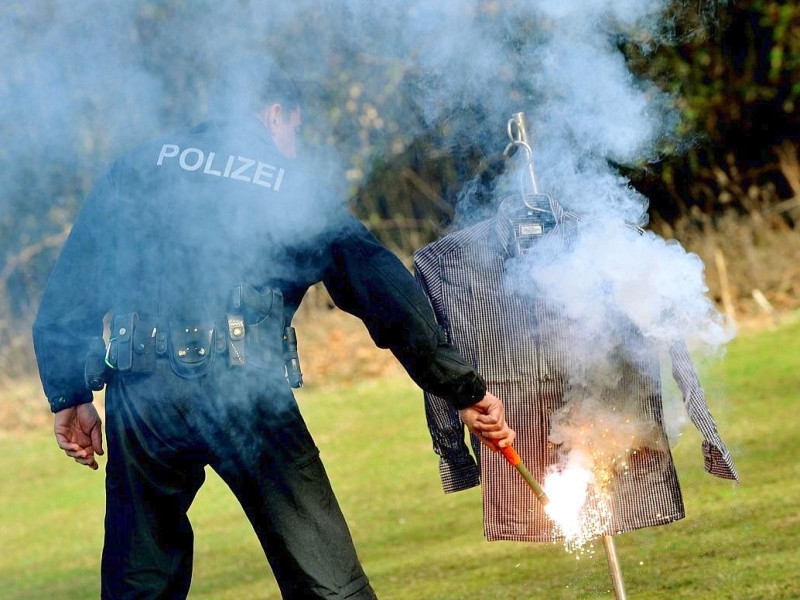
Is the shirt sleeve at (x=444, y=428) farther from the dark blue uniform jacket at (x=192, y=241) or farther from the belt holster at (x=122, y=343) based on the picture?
the belt holster at (x=122, y=343)

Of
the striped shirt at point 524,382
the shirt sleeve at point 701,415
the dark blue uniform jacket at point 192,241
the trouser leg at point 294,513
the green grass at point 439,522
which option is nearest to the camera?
the trouser leg at point 294,513

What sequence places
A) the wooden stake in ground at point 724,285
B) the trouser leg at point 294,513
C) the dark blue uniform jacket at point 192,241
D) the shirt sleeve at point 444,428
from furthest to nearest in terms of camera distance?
the wooden stake in ground at point 724,285, the shirt sleeve at point 444,428, the dark blue uniform jacket at point 192,241, the trouser leg at point 294,513

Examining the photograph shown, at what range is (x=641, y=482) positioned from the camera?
397cm

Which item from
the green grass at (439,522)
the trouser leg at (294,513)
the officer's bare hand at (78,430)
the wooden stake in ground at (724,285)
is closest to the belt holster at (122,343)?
the officer's bare hand at (78,430)

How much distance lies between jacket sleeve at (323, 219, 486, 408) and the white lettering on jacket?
263 mm

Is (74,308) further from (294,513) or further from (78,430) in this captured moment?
(294,513)

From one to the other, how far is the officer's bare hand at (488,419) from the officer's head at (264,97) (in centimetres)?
91

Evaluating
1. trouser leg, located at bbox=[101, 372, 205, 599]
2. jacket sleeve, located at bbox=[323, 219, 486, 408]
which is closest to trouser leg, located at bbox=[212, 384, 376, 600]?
trouser leg, located at bbox=[101, 372, 205, 599]

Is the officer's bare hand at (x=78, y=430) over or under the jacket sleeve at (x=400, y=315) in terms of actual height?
under

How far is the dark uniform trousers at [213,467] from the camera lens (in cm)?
335

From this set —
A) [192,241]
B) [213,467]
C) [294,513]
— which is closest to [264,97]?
[192,241]

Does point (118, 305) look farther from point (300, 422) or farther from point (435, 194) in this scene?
point (435, 194)

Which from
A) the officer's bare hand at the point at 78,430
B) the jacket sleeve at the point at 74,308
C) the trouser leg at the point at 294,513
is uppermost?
the jacket sleeve at the point at 74,308

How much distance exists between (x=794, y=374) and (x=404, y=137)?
5647mm
